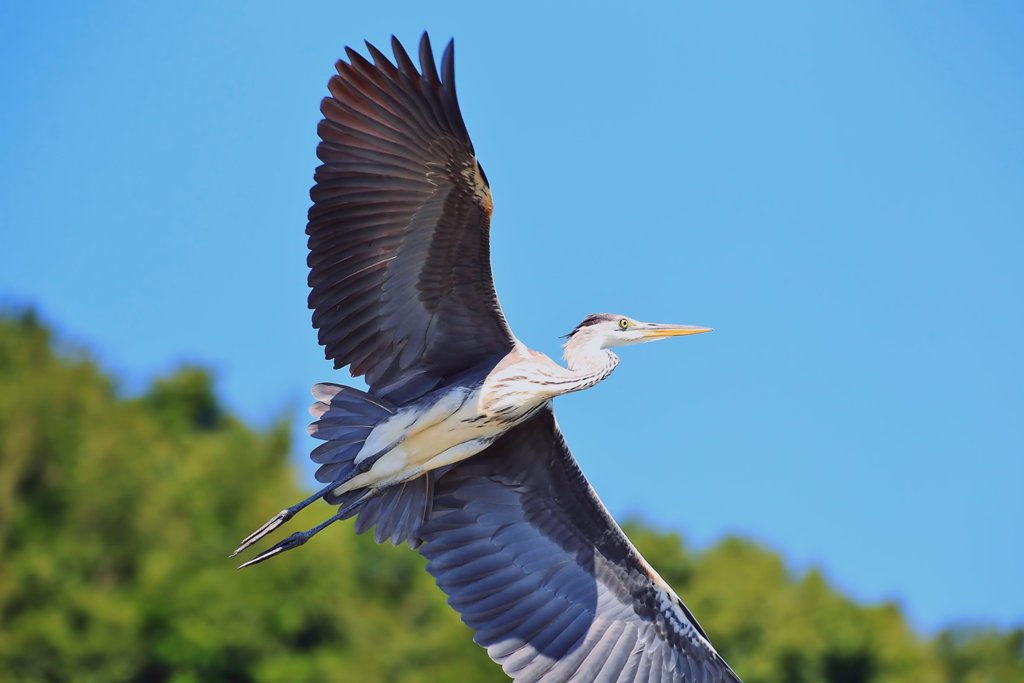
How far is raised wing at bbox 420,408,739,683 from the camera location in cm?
1259

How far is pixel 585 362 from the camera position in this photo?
1196 centimetres

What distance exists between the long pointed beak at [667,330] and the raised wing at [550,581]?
1.24 m

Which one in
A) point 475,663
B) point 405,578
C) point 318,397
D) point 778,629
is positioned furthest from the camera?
point 405,578

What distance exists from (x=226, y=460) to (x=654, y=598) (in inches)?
1204

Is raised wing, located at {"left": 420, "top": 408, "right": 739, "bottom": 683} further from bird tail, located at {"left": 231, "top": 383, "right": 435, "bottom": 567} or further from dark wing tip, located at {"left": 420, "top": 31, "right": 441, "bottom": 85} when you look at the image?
dark wing tip, located at {"left": 420, "top": 31, "right": 441, "bottom": 85}

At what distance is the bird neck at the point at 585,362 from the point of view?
38.2 ft

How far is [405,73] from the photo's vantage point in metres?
10.9

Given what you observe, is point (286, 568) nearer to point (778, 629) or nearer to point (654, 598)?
point (778, 629)

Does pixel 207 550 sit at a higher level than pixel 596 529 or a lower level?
higher

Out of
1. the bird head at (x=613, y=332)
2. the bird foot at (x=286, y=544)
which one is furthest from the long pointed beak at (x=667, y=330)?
the bird foot at (x=286, y=544)

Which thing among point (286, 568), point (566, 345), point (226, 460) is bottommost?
point (566, 345)

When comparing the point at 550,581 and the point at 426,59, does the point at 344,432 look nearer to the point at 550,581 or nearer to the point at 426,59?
the point at 550,581

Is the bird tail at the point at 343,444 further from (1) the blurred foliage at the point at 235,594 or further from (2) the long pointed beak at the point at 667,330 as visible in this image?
(1) the blurred foliage at the point at 235,594

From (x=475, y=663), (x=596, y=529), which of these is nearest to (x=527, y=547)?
(x=596, y=529)
